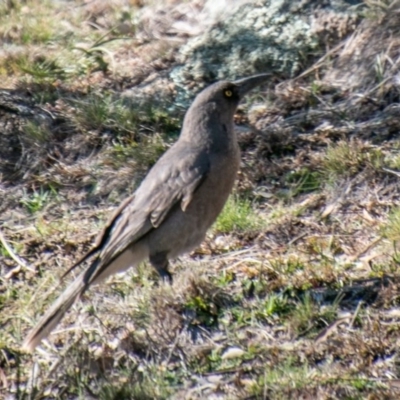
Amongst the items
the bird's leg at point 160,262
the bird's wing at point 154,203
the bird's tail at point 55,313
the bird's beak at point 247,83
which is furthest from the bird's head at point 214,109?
the bird's tail at point 55,313

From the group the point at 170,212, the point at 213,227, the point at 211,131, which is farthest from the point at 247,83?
the point at 170,212

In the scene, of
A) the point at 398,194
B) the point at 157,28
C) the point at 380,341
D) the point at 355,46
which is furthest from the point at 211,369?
the point at 157,28

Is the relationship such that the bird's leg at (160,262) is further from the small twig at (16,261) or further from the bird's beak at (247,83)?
the bird's beak at (247,83)

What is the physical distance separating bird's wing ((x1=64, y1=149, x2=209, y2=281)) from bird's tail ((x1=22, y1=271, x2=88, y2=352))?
31 centimetres

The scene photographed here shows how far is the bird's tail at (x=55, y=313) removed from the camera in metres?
6.97

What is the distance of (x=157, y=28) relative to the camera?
10.8 metres

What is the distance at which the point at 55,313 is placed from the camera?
7117 mm

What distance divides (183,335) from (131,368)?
49 centimetres

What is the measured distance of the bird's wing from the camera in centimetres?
756

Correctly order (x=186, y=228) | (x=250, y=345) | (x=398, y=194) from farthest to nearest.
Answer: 1. (x=398, y=194)
2. (x=186, y=228)
3. (x=250, y=345)

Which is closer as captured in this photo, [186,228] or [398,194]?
[186,228]

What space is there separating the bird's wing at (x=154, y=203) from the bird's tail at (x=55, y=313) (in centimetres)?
31

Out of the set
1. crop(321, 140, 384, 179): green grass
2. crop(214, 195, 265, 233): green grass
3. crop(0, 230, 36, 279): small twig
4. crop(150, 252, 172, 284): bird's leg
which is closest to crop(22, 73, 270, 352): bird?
crop(150, 252, 172, 284): bird's leg

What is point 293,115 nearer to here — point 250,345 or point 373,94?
point 373,94
